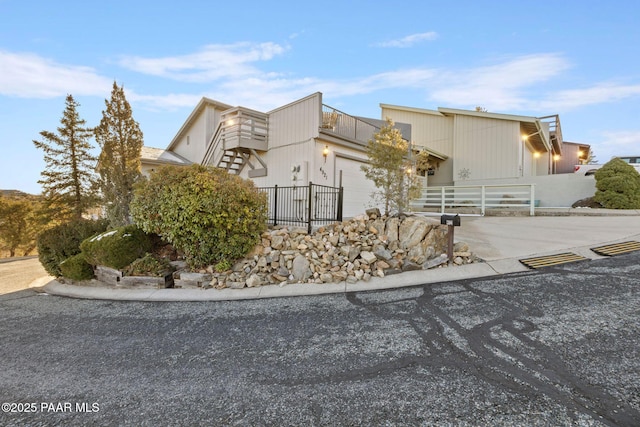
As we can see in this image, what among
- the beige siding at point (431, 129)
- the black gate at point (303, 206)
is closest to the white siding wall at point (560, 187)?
the beige siding at point (431, 129)

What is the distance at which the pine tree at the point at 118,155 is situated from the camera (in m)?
9.22

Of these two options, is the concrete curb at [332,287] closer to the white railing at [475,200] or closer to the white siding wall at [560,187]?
the white railing at [475,200]

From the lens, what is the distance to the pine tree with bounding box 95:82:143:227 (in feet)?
30.2

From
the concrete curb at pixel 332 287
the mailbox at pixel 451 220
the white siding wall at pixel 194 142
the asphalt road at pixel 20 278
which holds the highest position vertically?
the white siding wall at pixel 194 142

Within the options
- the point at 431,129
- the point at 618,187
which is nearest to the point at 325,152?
the point at 431,129

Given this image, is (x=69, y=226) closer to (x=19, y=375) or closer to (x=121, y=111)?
(x=121, y=111)

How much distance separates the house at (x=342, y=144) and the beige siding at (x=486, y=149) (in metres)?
0.05

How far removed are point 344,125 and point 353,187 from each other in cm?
245

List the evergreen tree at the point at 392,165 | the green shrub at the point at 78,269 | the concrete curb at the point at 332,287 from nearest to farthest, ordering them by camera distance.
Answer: the concrete curb at the point at 332,287
the green shrub at the point at 78,269
the evergreen tree at the point at 392,165

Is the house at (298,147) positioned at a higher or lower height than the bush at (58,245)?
higher

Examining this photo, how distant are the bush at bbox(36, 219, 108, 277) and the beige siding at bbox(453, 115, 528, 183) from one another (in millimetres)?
17336

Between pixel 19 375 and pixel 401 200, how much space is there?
7.44 metres

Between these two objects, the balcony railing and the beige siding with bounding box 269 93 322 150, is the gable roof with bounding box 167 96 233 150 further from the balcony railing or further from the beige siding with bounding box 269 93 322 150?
the balcony railing

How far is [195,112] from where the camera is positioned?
49.1 feet
